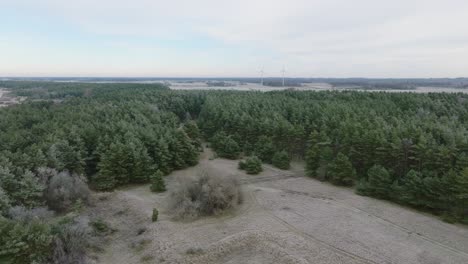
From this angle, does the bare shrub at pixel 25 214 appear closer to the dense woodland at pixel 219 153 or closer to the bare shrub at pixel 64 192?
the dense woodland at pixel 219 153

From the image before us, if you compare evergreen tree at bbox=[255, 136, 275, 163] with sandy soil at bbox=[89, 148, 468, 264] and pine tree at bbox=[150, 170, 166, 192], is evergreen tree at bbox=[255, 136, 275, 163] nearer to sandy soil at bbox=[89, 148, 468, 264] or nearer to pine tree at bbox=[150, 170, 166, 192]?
sandy soil at bbox=[89, 148, 468, 264]

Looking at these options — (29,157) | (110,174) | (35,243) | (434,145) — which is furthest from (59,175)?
(434,145)

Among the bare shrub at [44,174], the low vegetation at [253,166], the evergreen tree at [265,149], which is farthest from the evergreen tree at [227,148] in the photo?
the bare shrub at [44,174]

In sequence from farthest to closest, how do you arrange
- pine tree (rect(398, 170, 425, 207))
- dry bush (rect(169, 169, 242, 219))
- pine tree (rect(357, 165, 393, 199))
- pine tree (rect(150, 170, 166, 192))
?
pine tree (rect(150, 170, 166, 192)) → pine tree (rect(357, 165, 393, 199)) → pine tree (rect(398, 170, 425, 207)) → dry bush (rect(169, 169, 242, 219))

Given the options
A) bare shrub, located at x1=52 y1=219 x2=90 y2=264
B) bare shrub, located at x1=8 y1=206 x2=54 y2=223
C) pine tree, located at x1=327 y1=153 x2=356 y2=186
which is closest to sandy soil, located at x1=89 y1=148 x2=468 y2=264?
bare shrub, located at x1=52 y1=219 x2=90 y2=264

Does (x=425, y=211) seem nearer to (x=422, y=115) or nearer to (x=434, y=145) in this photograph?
(x=434, y=145)

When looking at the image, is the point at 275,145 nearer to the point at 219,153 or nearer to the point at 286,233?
the point at 219,153
